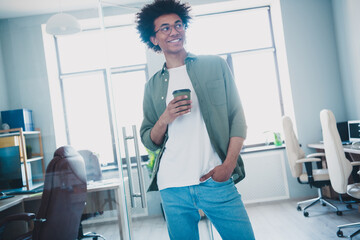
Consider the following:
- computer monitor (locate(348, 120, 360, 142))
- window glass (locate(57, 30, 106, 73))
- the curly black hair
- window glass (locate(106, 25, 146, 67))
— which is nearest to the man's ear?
the curly black hair

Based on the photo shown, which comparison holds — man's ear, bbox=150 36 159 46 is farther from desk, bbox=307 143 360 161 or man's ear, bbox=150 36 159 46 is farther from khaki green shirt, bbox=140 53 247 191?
desk, bbox=307 143 360 161

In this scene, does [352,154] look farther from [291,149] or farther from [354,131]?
[291,149]

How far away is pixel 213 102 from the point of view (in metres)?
1.12

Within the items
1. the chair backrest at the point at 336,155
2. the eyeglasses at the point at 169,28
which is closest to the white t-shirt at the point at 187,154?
the eyeglasses at the point at 169,28

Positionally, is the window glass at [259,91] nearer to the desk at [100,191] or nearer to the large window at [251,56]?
the large window at [251,56]

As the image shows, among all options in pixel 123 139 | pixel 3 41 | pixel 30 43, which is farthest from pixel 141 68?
pixel 3 41

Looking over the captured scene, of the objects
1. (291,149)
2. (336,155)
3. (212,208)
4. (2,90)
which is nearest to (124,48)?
(2,90)

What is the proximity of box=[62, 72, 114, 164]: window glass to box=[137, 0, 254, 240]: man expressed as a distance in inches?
22.5

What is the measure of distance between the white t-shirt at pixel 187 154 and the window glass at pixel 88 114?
25.8 inches

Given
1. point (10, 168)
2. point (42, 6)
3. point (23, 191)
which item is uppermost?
point (42, 6)

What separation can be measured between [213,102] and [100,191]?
103cm

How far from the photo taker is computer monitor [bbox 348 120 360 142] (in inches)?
130

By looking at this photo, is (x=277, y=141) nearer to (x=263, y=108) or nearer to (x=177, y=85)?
(x=263, y=108)

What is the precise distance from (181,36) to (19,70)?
3.19ft
